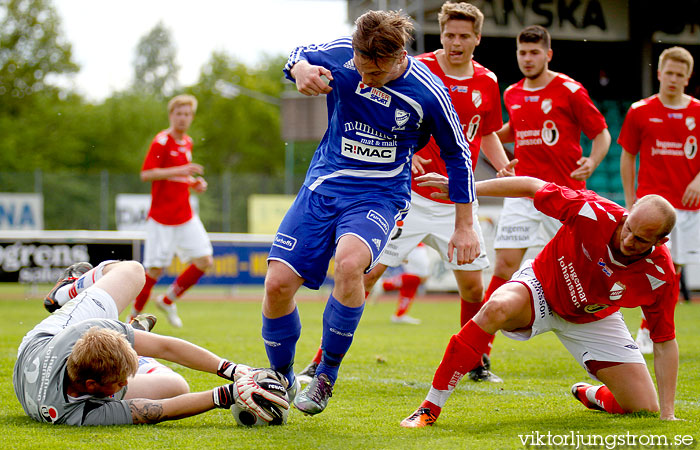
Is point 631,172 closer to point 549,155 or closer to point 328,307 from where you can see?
point 549,155

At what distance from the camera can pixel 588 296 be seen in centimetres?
450

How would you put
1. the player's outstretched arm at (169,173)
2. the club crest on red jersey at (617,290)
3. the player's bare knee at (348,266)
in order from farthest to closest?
the player's outstretched arm at (169,173) → the club crest on red jersey at (617,290) → the player's bare knee at (348,266)

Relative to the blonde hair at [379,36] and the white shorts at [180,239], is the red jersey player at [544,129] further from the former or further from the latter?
the white shorts at [180,239]

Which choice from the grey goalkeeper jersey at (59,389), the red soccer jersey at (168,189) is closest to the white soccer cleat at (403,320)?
the red soccer jersey at (168,189)

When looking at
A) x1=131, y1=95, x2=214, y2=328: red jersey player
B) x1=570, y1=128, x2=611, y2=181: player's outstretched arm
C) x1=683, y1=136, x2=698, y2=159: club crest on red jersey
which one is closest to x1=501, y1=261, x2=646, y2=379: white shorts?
x1=570, y1=128, x2=611, y2=181: player's outstretched arm

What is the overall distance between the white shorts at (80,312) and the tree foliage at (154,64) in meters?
70.2

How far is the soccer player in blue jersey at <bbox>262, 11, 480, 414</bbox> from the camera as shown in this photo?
4.40 meters

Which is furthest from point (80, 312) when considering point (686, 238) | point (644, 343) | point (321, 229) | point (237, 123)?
point (237, 123)

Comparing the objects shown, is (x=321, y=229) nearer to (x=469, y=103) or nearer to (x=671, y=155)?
(x=469, y=103)

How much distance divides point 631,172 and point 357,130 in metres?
4.35

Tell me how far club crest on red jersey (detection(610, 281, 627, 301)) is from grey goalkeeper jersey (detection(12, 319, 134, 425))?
256 cm

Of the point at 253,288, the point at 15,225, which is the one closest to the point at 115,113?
the point at 15,225

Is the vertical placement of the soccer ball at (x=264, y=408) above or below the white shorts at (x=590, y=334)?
below

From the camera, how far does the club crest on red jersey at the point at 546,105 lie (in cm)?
737
